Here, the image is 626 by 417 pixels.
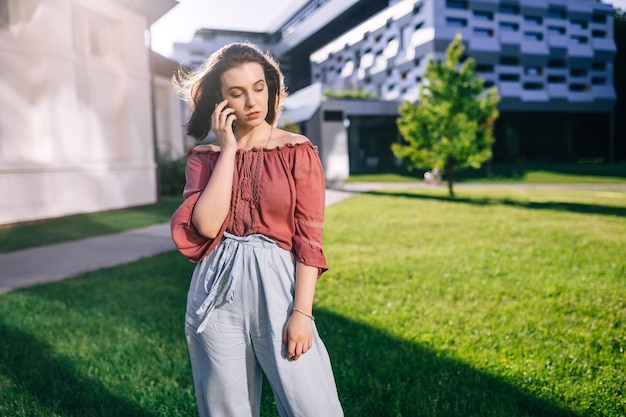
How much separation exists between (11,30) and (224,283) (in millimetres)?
11545

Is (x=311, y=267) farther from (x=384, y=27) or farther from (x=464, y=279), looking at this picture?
(x=384, y=27)

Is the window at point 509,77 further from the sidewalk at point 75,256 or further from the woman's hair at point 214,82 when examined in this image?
the woman's hair at point 214,82

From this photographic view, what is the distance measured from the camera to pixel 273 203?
162 centimetres

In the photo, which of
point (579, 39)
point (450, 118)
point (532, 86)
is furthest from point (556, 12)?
point (450, 118)

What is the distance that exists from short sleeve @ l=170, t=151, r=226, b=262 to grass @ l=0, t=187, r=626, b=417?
5.08ft

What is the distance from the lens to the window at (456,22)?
30828 millimetres

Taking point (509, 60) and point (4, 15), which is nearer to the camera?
point (4, 15)

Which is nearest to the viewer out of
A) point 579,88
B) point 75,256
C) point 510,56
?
point 75,256

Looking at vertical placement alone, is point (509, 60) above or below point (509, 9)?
below

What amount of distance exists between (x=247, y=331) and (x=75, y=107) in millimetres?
11891

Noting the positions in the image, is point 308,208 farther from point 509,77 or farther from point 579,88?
point 579,88

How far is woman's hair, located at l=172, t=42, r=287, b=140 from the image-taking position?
1.65 m

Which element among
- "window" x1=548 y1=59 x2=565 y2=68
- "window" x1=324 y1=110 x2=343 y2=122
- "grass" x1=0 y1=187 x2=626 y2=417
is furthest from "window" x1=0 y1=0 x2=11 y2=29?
"window" x1=548 y1=59 x2=565 y2=68

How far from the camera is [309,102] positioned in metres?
28.0
